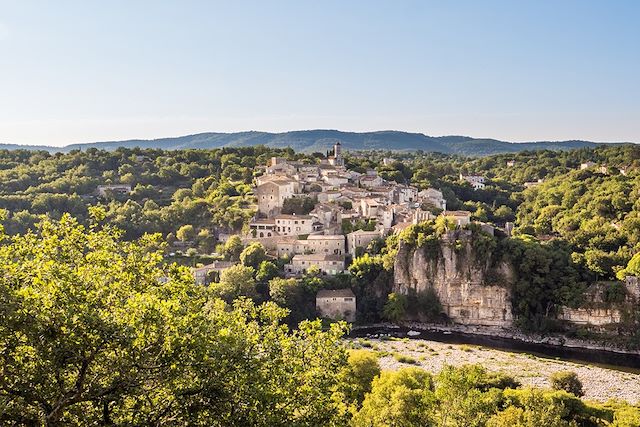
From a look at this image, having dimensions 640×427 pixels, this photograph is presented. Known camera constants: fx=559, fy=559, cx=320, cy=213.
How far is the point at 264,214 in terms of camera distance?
194 feet

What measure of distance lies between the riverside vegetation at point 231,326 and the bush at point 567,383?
317 centimetres

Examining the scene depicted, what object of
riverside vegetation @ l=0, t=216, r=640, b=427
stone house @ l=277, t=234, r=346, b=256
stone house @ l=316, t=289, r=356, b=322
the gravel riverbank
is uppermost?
riverside vegetation @ l=0, t=216, r=640, b=427

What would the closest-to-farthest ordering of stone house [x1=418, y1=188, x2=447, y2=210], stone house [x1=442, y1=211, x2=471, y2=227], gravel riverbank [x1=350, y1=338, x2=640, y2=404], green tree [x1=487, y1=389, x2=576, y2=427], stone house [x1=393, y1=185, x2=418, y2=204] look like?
green tree [x1=487, y1=389, x2=576, y2=427], gravel riverbank [x1=350, y1=338, x2=640, y2=404], stone house [x1=442, y1=211, x2=471, y2=227], stone house [x1=393, y1=185, x2=418, y2=204], stone house [x1=418, y1=188, x2=447, y2=210]

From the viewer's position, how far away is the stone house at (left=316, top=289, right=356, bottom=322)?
1817 inches

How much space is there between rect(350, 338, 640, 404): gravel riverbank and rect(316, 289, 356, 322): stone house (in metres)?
4.97

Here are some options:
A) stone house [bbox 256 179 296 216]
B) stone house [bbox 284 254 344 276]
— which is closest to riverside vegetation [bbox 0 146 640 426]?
stone house [bbox 284 254 344 276]

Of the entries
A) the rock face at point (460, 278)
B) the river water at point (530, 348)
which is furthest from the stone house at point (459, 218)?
the river water at point (530, 348)

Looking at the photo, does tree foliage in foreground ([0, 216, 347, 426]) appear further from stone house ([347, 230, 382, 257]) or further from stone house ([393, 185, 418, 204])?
stone house ([393, 185, 418, 204])

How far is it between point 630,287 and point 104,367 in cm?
4242

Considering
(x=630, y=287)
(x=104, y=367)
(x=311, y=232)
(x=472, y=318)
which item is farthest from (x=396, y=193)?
(x=104, y=367)

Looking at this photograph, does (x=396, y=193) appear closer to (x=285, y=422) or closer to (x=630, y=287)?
(x=630, y=287)

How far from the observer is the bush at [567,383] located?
29.5m

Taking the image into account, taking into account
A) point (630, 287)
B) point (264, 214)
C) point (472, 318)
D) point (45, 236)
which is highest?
point (45, 236)

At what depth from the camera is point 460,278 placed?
46562mm
